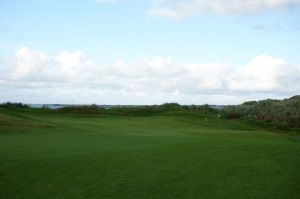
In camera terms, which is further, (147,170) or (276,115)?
(276,115)

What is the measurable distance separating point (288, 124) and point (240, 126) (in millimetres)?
8293

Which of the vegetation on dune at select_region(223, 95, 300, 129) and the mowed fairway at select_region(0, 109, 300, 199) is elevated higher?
the vegetation on dune at select_region(223, 95, 300, 129)

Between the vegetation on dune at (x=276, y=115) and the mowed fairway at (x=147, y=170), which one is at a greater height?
the vegetation on dune at (x=276, y=115)

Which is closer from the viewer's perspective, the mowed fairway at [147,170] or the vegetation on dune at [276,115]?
the mowed fairway at [147,170]

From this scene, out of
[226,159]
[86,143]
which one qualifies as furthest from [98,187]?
[86,143]

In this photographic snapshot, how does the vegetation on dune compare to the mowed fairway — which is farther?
the vegetation on dune

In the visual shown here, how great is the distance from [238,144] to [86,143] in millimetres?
6256

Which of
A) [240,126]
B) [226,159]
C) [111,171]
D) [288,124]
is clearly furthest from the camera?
[288,124]

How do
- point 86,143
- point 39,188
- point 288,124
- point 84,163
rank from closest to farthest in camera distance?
point 39,188 < point 84,163 < point 86,143 < point 288,124

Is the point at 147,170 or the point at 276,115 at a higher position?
the point at 276,115

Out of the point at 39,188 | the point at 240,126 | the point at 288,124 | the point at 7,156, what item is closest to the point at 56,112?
the point at 240,126

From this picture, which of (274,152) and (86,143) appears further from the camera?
(86,143)

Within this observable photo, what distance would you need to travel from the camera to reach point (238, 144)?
1919cm

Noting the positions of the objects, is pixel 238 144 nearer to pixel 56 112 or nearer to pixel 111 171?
pixel 111 171
